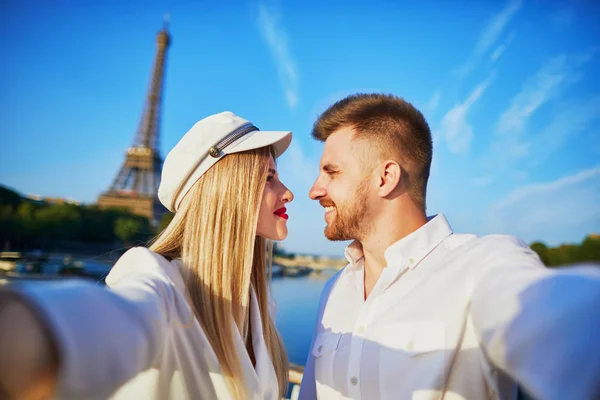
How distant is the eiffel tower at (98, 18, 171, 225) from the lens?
150ft

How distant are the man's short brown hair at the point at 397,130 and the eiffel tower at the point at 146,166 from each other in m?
47.6

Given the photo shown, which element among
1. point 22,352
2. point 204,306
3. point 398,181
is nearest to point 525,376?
point 22,352

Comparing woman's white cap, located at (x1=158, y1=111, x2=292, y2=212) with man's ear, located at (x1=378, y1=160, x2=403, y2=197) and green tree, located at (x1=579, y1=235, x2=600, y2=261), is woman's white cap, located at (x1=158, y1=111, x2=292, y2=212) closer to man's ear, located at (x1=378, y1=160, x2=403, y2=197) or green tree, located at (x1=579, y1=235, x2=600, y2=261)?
man's ear, located at (x1=378, y1=160, x2=403, y2=197)

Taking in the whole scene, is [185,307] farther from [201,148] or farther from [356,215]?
[356,215]

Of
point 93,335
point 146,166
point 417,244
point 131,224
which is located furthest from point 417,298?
point 146,166

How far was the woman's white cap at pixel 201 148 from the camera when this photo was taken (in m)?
1.60

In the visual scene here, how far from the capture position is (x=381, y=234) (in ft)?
6.64

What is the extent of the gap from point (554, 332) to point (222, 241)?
3.96ft

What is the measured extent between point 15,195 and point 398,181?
44.9 metres

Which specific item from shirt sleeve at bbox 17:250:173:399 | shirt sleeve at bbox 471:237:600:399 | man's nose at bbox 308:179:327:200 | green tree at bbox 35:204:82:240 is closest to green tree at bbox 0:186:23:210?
green tree at bbox 35:204:82:240

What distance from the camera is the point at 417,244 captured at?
176 cm

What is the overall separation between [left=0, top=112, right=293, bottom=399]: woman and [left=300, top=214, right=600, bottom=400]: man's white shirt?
366 mm

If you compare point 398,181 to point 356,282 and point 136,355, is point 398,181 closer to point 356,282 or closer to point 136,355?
point 356,282

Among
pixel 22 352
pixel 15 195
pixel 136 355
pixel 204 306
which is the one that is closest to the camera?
pixel 22 352
